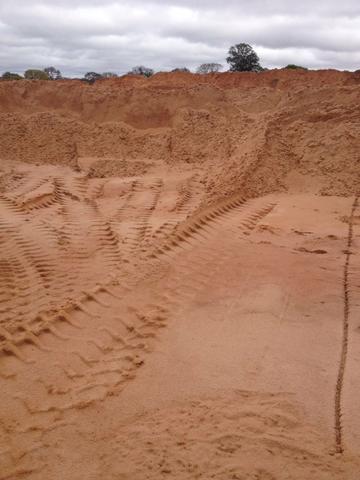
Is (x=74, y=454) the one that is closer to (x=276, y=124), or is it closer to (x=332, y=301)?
(x=332, y=301)

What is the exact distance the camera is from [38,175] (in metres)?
8.63

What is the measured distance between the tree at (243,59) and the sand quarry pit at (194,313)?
936 cm

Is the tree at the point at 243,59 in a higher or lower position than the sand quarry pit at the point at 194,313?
higher

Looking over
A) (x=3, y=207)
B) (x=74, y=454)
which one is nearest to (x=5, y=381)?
(x=74, y=454)

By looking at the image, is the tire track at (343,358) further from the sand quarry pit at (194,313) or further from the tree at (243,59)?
the tree at (243,59)

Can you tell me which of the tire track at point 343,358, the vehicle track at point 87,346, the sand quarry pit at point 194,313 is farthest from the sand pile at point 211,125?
the vehicle track at point 87,346

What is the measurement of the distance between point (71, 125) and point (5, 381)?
918 cm

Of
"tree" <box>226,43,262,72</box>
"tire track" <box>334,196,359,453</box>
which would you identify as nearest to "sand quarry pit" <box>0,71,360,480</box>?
"tire track" <box>334,196,359,453</box>

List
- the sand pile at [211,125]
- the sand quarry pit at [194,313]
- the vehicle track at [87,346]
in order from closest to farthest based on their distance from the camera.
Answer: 1. the sand quarry pit at [194,313]
2. the vehicle track at [87,346]
3. the sand pile at [211,125]

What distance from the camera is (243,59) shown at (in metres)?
17.2

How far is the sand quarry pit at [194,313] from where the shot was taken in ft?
7.48

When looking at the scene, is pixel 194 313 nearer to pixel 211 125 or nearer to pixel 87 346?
pixel 87 346

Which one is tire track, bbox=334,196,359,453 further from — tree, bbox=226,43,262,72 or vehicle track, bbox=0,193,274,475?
tree, bbox=226,43,262,72

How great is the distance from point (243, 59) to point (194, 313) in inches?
609
